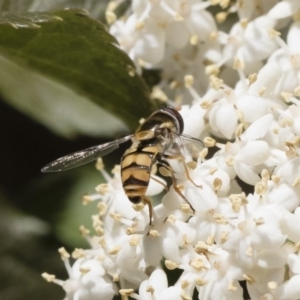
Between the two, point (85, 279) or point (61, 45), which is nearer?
point (85, 279)

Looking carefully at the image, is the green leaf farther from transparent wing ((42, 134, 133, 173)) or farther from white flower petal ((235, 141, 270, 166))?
white flower petal ((235, 141, 270, 166))

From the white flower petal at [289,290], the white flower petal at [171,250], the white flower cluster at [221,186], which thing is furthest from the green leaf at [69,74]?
the white flower petal at [289,290]

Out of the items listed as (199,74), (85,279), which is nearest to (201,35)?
(199,74)

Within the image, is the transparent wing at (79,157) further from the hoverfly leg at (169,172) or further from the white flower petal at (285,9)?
the white flower petal at (285,9)

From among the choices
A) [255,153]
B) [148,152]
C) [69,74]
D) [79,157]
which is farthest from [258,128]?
[69,74]

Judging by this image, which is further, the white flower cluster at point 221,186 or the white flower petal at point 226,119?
the white flower petal at point 226,119

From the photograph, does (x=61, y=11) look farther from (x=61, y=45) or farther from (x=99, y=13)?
(x=99, y=13)

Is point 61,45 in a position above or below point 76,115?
above
